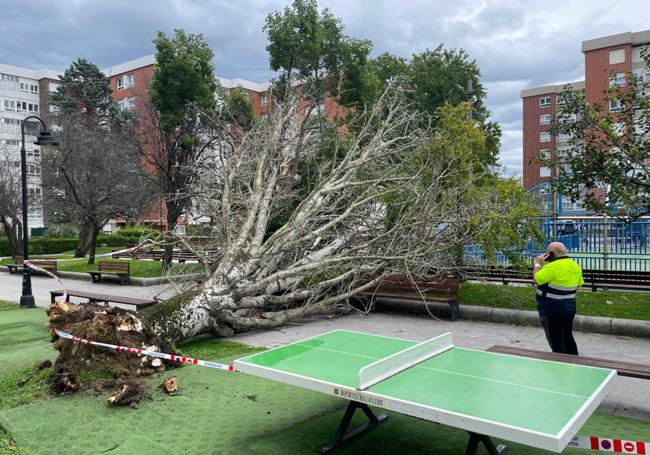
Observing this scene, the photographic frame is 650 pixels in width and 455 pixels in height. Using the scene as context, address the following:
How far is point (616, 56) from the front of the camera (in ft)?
153

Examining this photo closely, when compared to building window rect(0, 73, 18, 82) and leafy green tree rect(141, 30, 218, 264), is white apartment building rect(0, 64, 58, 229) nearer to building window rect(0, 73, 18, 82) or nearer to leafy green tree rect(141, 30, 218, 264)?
building window rect(0, 73, 18, 82)

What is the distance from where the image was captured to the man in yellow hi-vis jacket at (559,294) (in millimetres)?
5926

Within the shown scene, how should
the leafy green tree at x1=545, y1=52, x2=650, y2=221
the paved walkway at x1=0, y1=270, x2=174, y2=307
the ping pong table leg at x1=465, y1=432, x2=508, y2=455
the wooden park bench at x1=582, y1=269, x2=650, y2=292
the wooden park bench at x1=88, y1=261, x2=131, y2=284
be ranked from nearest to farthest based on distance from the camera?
1. the ping pong table leg at x1=465, y1=432, x2=508, y2=455
2. the leafy green tree at x1=545, y1=52, x2=650, y2=221
3. the wooden park bench at x1=582, y1=269, x2=650, y2=292
4. the paved walkway at x1=0, y1=270, x2=174, y2=307
5. the wooden park bench at x1=88, y1=261, x2=131, y2=284

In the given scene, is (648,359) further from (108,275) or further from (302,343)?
(108,275)

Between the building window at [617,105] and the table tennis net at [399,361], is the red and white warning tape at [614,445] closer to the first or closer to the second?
the table tennis net at [399,361]

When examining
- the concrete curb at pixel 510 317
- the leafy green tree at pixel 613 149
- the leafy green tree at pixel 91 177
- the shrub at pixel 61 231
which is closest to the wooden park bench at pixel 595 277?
the concrete curb at pixel 510 317

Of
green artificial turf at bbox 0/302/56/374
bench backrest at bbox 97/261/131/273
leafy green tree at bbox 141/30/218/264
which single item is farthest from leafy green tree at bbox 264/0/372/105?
green artificial turf at bbox 0/302/56/374

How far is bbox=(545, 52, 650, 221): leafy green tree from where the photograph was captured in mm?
8305

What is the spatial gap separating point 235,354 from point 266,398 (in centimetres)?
202

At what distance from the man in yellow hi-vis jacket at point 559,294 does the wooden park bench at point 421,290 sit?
3.58 metres

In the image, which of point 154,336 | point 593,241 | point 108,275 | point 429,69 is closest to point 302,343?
point 154,336

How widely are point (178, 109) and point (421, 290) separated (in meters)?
11.2

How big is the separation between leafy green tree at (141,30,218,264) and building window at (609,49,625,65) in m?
42.3

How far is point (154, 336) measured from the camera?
6.67 meters
